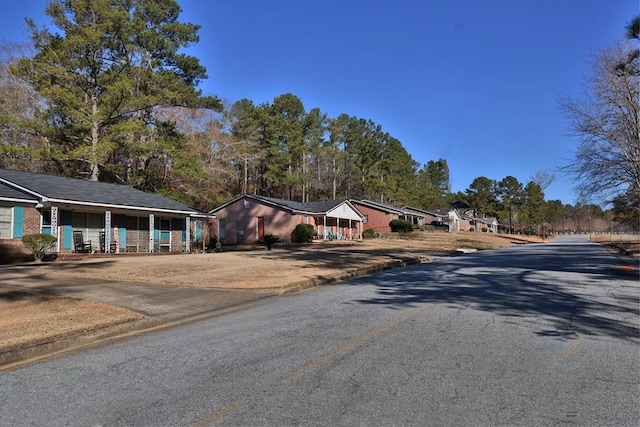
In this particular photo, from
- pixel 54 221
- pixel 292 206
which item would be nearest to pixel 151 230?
pixel 54 221

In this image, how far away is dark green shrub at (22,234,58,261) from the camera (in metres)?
19.4

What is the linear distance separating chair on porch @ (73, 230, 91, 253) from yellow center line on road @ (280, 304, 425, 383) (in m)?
19.9

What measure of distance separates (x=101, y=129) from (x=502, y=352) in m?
33.1

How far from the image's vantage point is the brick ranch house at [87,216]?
66.1 feet

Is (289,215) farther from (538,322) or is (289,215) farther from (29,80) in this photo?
(538,322)

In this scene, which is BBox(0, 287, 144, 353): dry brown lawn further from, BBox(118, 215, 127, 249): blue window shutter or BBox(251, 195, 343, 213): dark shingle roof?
BBox(251, 195, 343, 213): dark shingle roof

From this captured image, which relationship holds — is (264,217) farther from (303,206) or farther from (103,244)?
(103,244)

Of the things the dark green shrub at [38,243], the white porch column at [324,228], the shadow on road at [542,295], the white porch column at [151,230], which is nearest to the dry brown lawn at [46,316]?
the shadow on road at [542,295]

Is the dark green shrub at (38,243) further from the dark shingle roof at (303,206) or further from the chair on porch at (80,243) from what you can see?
the dark shingle roof at (303,206)

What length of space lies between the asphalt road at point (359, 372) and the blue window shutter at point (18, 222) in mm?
16080

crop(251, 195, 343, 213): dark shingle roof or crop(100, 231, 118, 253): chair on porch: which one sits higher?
crop(251, 195, 343, 213): dark shingle roof

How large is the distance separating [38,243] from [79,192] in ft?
16.1

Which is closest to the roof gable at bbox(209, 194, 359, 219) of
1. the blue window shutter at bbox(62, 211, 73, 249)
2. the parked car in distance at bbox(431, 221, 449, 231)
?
the blue window shutter at bbox(62, 211, 73, 249)

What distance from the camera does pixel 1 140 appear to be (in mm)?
30688
